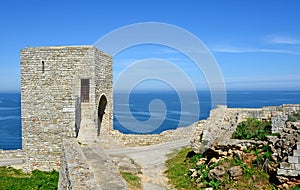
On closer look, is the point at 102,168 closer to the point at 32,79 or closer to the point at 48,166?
the point at 48,166

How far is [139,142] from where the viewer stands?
16312 mm

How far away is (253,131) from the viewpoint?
10422mm

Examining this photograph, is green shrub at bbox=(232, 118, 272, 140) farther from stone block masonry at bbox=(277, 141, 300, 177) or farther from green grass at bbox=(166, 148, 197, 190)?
stone block masonry at bbox=(277, 141, 300, 177)

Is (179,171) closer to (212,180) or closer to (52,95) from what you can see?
(212,180)

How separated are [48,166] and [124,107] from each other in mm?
10921

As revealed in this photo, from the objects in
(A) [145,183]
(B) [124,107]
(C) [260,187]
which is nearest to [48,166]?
(A) [145,183]

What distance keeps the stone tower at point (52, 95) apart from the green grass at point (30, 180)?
1.59ft

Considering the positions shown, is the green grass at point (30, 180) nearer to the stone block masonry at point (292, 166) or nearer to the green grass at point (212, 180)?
the green grass at point (212, 180)

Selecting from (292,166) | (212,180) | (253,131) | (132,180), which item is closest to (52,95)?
(132,180)

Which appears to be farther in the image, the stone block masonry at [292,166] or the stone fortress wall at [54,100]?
the stone fortress wall at [54,100]

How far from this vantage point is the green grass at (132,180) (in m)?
8.95

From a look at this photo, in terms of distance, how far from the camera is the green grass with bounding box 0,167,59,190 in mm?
10834

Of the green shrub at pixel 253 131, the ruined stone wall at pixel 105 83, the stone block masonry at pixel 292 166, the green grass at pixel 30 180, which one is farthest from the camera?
the ruined stone wall at pixel 105 83

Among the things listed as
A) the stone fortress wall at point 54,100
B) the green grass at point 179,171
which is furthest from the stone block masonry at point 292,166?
the stone fortress wall at point 54,100
